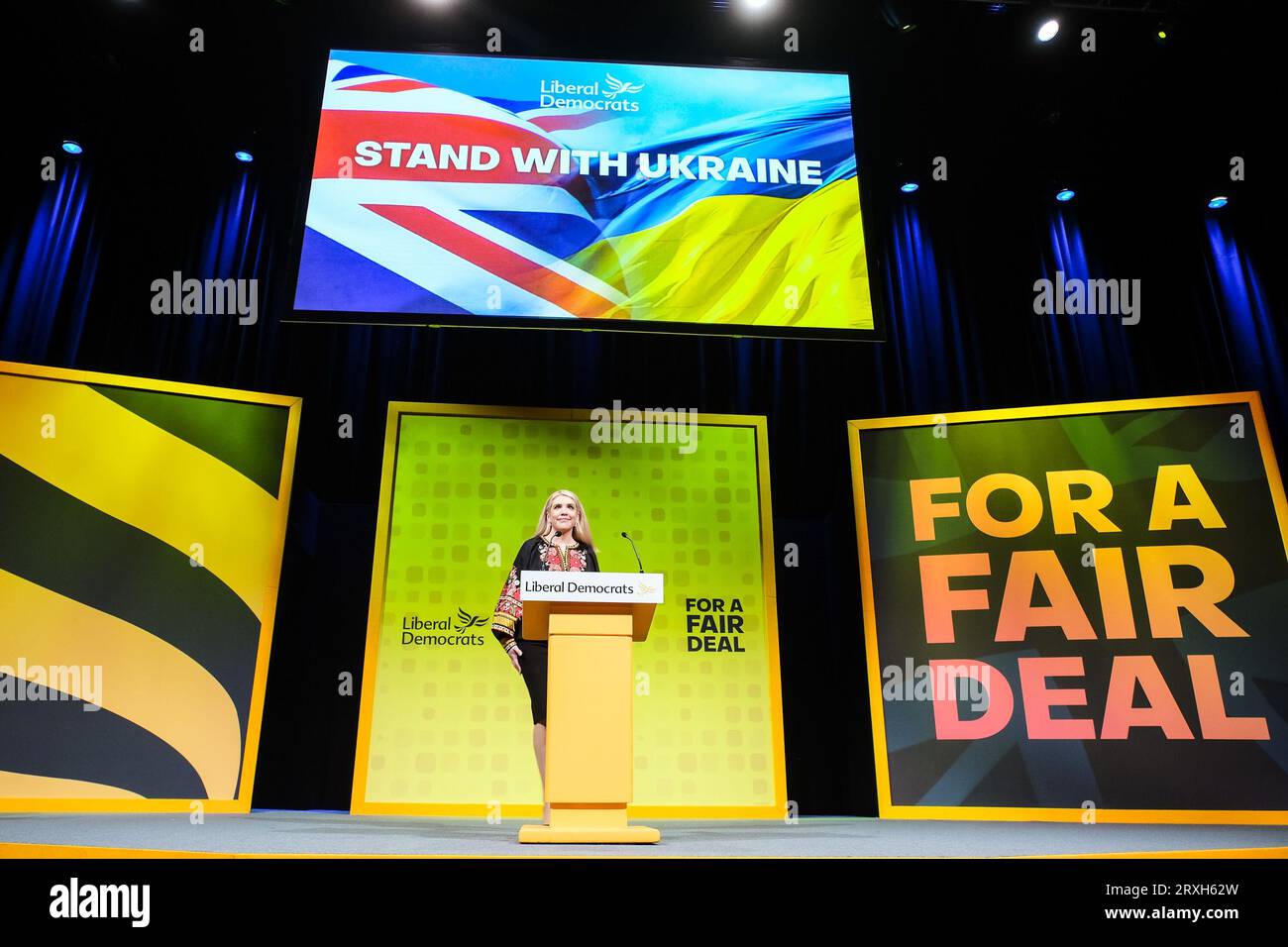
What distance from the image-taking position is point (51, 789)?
3920 millimetres

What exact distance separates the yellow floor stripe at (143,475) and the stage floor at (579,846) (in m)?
1.35

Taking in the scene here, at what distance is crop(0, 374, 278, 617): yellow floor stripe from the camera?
14.2 feet

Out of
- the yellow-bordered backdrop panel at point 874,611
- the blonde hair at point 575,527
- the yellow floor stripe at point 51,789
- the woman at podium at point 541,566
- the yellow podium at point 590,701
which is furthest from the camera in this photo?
the yellow-bordered backdrop panel at point 874,611

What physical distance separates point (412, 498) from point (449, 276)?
139cm

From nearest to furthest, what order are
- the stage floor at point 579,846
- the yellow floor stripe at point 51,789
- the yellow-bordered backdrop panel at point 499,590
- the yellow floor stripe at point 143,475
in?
the stage floor at point 579,846 → the yellow floor stripe at point 51,789 → the yellow floor stripe at point 143,475 → the yellow-bordered backdrop panel at point 499,590

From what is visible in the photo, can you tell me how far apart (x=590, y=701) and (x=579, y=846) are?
0.42 meters

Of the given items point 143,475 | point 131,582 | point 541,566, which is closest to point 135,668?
point 131,582

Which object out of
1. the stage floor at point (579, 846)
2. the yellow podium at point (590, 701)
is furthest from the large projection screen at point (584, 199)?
the stage floor at point (579, 846)

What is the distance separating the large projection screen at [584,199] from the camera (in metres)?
4.00

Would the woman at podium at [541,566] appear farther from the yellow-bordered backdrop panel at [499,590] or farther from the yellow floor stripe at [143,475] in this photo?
the yellow floor stripe at [143,475]

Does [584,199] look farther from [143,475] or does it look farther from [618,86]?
[143,475]
